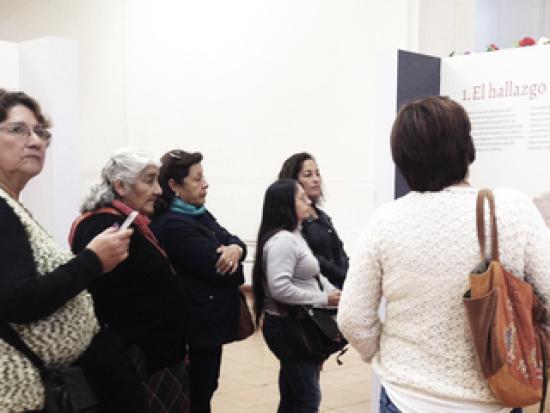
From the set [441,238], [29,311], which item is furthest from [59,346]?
[441,238]

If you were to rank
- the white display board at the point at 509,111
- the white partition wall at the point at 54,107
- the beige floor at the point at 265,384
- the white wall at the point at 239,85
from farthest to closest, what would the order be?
the white wall at the point at 239,85 → the beige floor at the point at 265,384 → the white partition wall at the point at 54,107 → the white display board at the point at 509,111

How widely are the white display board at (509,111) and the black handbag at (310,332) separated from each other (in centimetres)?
121

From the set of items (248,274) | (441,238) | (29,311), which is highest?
(441,238)

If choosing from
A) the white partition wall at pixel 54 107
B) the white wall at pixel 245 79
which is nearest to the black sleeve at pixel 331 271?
the white partition wall at pixel 54 107

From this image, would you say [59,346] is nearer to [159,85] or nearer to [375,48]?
[375,48]

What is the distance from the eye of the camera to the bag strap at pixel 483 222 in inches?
69.7

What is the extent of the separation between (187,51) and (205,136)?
3.70ft

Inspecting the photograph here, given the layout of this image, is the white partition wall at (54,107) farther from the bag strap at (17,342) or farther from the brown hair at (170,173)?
the bag strap at (17,342)

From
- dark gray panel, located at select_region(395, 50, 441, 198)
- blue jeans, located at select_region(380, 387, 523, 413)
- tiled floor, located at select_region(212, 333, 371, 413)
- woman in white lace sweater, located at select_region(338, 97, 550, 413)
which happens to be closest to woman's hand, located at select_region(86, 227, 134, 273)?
woman in white lace sweater, located at select_region(338, 97, 550, 413)

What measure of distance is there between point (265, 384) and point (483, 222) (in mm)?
3695

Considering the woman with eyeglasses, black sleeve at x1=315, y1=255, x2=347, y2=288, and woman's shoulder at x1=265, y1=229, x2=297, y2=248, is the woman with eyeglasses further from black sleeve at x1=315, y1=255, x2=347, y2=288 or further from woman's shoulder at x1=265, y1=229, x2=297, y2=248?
black sleeve at x1=315, y1=255, x2=347, y2=288

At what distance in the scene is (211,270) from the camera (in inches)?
131

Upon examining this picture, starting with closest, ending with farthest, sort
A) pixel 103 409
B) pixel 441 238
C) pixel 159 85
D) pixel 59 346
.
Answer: pixel 441 238 < pixel 59 346 < pixel 103 409 < pixel 159 85

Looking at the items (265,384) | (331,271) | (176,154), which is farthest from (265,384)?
(176,154)
